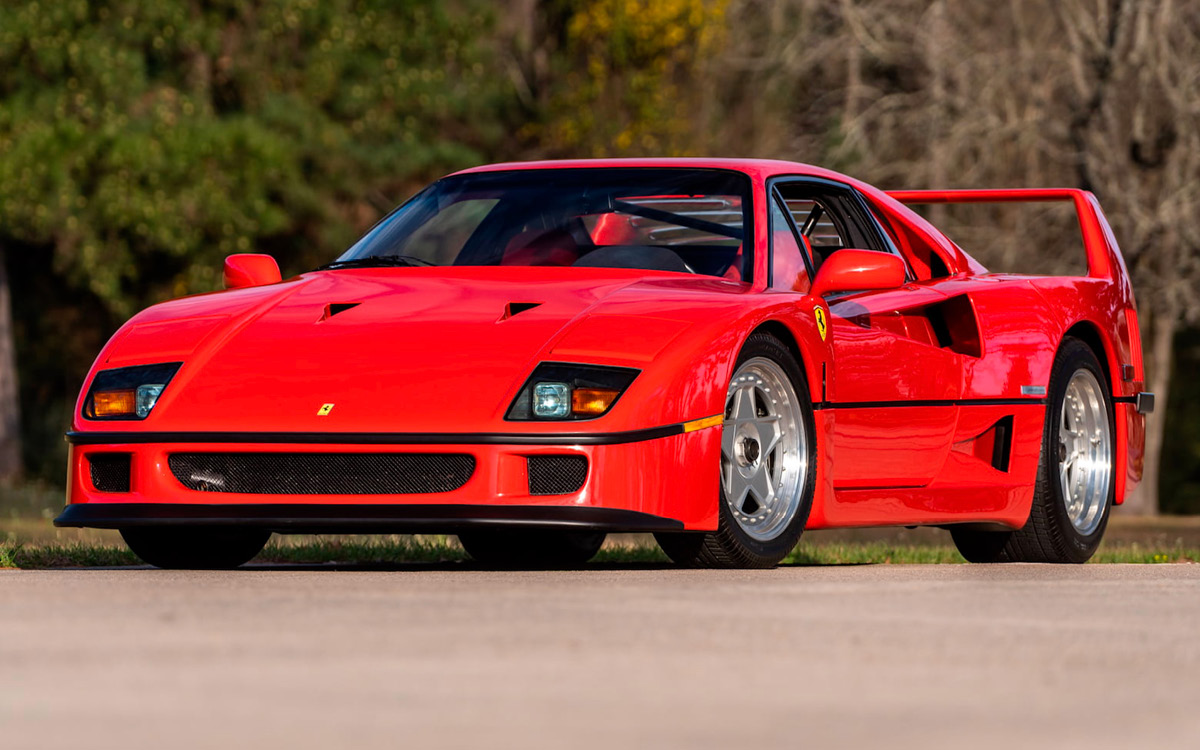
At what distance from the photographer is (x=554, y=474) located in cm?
683

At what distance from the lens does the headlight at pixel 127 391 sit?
23.7ft

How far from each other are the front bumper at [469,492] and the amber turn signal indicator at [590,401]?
3.9 inches

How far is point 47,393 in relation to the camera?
34.9 metres

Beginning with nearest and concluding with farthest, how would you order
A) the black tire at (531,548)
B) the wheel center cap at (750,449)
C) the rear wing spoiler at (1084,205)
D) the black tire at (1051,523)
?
the wheel center cap at (750,449) < the black tire at (1051,523) < the black tire at (531,548) < the rear wing spoiler at (1084,205)

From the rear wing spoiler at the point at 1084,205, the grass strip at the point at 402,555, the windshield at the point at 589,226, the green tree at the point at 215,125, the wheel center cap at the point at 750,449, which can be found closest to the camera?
the wheel center cap at the point at 750,449

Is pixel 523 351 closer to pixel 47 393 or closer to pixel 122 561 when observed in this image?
pixel 122 561

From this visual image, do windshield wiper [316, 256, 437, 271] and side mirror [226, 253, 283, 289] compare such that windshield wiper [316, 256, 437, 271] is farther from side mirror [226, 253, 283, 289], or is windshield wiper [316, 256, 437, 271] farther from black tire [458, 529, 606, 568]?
Answer: black tire [458, 529, 606, 568]

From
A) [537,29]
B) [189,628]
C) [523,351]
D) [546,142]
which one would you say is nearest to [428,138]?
[546,142]

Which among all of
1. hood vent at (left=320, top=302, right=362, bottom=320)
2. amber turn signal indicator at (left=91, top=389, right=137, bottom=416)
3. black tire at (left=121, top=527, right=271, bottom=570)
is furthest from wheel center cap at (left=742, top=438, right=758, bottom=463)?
amber turn signal indicator at (left=91, top=389, right=137, bottom=416)

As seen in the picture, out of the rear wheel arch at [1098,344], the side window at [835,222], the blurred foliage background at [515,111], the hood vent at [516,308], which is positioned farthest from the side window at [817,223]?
the blurred foliage background at [515,111]

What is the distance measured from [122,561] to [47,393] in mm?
27047

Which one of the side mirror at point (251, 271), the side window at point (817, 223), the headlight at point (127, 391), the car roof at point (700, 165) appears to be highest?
the car roof at point (700, 165)

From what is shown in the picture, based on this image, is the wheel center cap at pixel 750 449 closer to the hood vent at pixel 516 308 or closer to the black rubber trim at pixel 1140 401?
the hood vent at pixel 516 308

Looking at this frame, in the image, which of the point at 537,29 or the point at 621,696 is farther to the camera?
the point at 537,29
